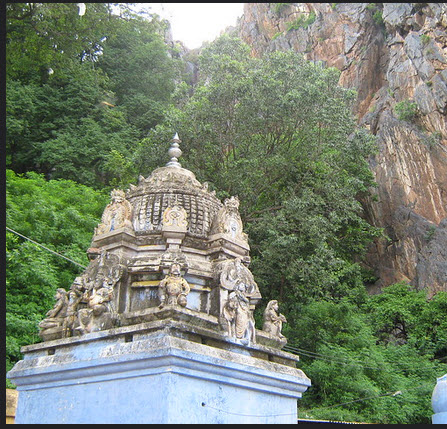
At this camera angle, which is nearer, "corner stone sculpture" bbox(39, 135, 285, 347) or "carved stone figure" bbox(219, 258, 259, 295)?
"corner stone sculpture" bbox(39, 135, 285, 347)

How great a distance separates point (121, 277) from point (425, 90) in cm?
2170

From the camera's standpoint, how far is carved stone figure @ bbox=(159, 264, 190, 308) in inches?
302

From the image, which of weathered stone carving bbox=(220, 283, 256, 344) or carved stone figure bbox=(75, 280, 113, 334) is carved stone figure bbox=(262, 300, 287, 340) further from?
carved stone figure bbox=(75, 280, 113, 334)

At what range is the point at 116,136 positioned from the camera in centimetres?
2659

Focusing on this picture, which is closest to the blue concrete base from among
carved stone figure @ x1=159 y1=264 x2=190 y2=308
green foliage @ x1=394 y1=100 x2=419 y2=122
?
carved stone figure @ x1=159 y1=264 x2=190 y2=308

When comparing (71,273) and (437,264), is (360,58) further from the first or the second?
(71,273)

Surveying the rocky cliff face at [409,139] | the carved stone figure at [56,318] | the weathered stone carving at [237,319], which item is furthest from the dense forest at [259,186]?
the weathered stone carving at [237,319]

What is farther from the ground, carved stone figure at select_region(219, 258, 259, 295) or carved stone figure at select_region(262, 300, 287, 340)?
carved stone figure at select_region(219, 258, 259, 295)

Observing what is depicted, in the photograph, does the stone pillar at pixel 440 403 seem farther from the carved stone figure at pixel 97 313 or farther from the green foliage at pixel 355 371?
the green foliage at pixel 355 371

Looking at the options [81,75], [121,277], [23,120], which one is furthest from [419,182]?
[121,277]

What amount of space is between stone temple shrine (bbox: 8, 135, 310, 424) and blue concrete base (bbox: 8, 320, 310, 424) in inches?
0.6

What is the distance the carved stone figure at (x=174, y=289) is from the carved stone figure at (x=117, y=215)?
140cm

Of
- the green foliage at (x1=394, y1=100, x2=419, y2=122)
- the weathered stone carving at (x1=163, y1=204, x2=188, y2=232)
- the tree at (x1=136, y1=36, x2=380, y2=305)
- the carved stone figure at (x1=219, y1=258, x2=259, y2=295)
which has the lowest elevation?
the carved stone figure at (x1=219, y1=258, x2=259, y2=295)

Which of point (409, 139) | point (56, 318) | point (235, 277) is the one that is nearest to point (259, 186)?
point (409, 139)
